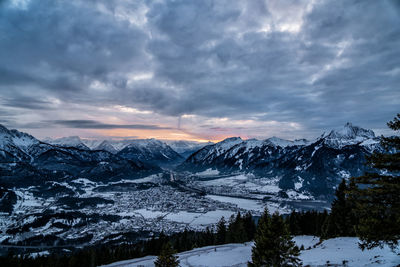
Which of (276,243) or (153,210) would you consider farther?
(153,210)

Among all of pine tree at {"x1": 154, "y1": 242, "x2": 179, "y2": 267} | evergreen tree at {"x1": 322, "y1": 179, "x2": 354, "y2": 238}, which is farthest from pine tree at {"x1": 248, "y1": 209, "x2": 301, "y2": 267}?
evergreen tree at {"x1": 322, "y1": 179, "x2": 354, "y2": 238}

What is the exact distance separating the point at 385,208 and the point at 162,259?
108ft

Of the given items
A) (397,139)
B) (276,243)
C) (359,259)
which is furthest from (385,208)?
(276,243)

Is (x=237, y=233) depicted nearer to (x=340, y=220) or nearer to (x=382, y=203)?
(x=340, y=220)

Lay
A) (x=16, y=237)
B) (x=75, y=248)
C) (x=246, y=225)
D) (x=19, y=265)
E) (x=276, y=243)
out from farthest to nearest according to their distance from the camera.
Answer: (x=16, y=237) → (x=75, y=248) → (x=246, y=225) → (x=19, y=265) → (x=276, y=243)

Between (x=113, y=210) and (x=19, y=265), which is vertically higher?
(x=19, y=265)

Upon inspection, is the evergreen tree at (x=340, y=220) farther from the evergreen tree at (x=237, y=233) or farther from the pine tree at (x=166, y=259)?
the pine tree at (x=166, y=259)

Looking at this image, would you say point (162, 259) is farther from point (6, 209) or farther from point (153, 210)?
point (6, 209)

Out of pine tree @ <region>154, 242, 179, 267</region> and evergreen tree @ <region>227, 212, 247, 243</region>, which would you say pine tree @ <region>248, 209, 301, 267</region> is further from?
evergreen tree @ <region>227, 212, 247, 243</region>

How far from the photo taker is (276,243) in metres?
24.1

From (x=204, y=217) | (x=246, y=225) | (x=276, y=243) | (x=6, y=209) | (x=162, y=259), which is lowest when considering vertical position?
(x=6, y=209)

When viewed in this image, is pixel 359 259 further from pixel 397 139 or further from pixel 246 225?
pixel 246 225

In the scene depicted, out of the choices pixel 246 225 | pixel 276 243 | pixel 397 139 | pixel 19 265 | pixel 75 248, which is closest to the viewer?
pixel 397 139

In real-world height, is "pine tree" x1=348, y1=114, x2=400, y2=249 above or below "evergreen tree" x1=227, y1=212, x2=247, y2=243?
above
